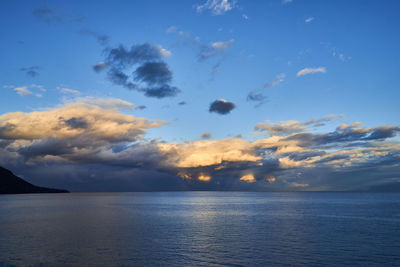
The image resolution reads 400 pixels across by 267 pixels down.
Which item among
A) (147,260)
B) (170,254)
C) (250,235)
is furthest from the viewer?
(250,235)

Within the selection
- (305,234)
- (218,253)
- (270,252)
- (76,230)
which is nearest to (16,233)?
(76,230)

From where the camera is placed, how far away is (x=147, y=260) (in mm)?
38781

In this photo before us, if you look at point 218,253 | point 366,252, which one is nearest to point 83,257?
point 218,253

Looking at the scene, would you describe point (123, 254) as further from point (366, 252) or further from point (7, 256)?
point (366, 252)

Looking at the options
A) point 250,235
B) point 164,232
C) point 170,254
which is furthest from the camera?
point 164,232

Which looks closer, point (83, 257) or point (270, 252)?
point (83, 257)

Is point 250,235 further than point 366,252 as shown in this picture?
Yes

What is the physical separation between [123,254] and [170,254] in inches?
260

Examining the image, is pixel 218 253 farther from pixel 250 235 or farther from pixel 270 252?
pixel 250 235

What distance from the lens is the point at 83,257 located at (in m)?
40.2

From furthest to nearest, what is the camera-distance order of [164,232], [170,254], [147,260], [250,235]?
[164,232] < [250,235] < [170,254] < [147,260]

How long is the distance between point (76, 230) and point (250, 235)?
37.0m

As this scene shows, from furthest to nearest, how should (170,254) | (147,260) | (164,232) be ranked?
(164,232)
(170,254)
(147,260)

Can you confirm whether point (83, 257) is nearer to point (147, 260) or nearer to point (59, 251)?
point (59, 251)
